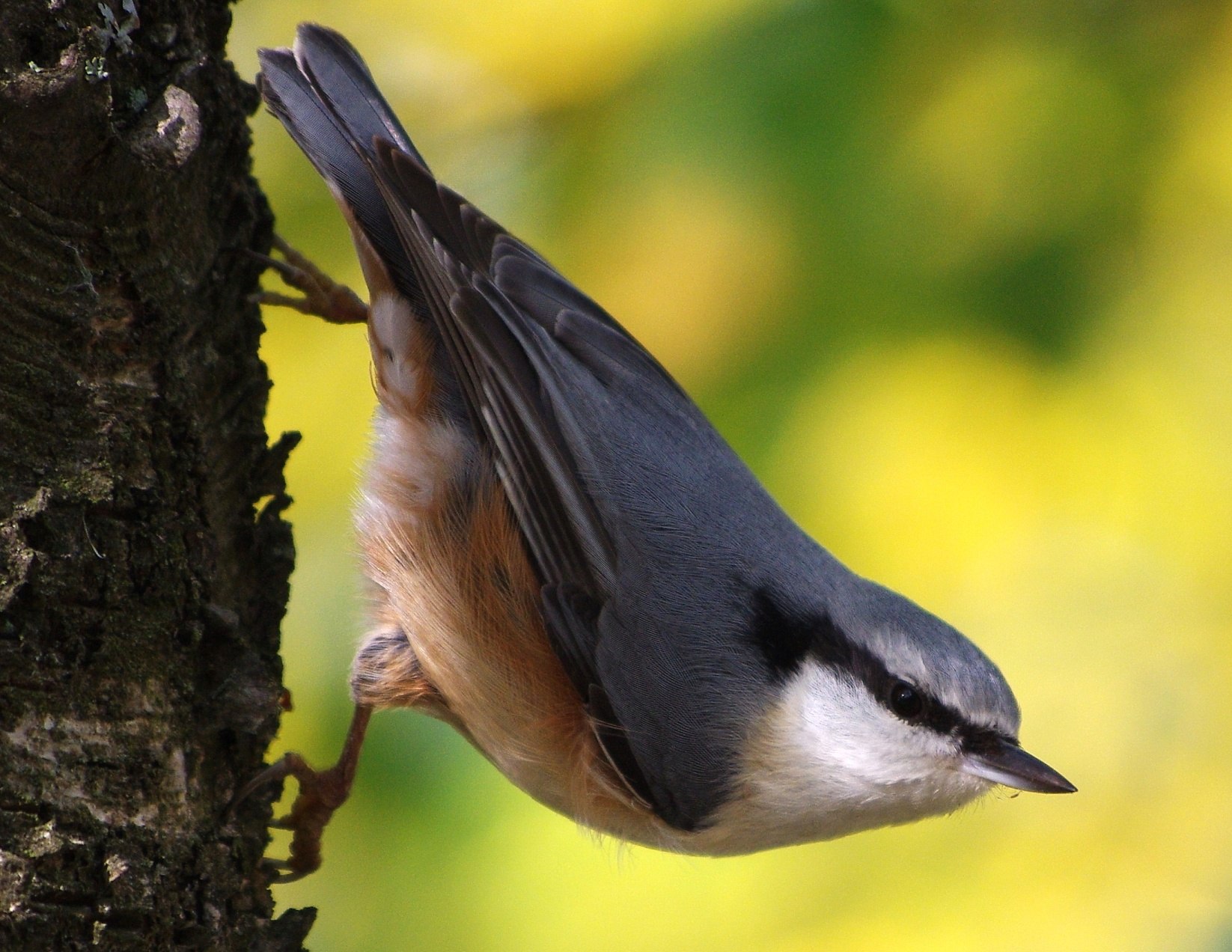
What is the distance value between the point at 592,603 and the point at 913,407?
0.75 metres

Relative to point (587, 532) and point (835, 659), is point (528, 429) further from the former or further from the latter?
point (835, 659)

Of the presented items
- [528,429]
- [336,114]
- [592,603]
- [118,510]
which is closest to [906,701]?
[592,603]

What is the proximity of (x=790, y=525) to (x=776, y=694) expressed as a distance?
30 centimetres

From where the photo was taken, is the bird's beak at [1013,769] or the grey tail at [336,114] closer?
the bird's beak at [1013,769]

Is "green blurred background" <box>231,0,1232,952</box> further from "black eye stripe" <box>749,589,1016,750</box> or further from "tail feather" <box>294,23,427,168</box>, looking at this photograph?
"tail feather" <box>294,23,427,168</box>

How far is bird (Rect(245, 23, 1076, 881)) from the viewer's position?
1.91 metres

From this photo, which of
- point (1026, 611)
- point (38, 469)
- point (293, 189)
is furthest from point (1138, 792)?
point (293, 189)

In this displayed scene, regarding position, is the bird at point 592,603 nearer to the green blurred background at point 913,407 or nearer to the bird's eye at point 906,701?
the bird's eye at point 906,701

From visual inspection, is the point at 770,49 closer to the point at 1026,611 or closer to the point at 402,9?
the point at 402,9

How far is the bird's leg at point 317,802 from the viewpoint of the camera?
6.59ft

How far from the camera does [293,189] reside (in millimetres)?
2566

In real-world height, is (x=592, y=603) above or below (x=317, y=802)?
above

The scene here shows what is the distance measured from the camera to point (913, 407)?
220 cm

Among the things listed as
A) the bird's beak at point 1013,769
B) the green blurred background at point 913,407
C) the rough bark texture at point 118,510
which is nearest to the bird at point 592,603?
the bird's beak at point 1013,769
